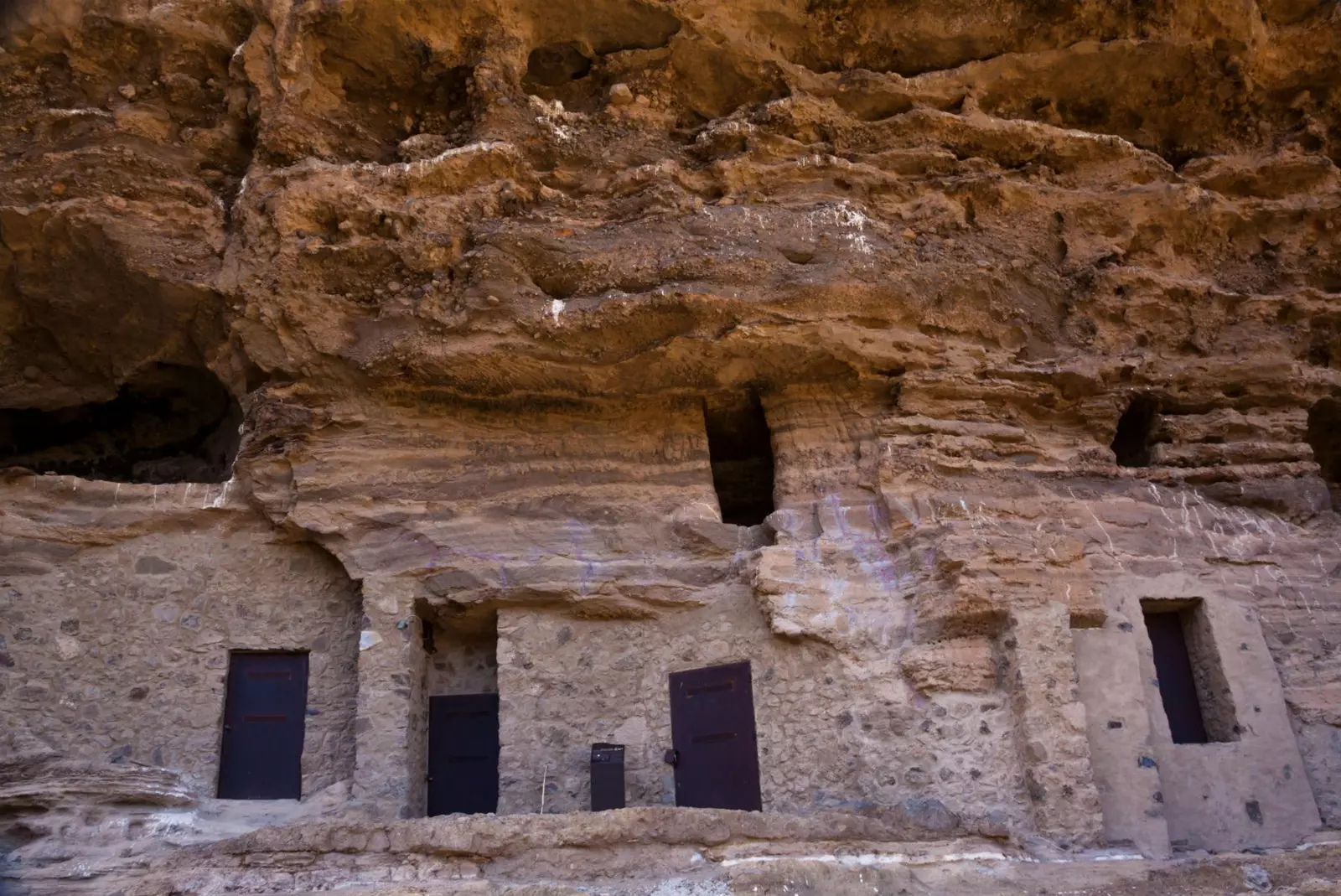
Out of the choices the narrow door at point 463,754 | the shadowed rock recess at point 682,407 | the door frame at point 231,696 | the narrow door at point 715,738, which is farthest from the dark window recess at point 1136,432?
the door frame at point 231,696

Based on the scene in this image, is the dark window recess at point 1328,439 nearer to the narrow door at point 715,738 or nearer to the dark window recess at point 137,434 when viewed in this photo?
the narrow door at point 715,738

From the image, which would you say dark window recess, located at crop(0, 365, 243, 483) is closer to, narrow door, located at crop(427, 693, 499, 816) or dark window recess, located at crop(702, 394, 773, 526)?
narrow door, located at crop(427, 693, 499, 816)

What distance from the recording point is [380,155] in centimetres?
955

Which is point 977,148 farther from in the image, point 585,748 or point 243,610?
point 243,610

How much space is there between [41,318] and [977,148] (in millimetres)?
7687

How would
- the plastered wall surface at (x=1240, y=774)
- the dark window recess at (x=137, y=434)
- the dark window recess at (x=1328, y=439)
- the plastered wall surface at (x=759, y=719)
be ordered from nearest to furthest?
the plastered wall surface at (x=759, y=719) → the plastered wall surface at (x=1240, y=774) → the dark window recess at (x=1328, y=439) → the dark window recess at (x=137, y=434)

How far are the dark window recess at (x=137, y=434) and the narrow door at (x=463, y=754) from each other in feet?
11.0

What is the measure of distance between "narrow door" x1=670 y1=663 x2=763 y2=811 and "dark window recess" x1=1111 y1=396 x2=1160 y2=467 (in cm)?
360

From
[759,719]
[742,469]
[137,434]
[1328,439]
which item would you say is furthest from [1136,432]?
[137,434]

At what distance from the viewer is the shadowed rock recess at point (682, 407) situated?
310 inches

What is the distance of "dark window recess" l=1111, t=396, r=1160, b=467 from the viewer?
946 cm

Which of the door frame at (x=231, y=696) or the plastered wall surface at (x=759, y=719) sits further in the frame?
the door frame at (x=231, y=696)

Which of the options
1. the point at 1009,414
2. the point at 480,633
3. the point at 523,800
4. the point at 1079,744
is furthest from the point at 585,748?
the point at 1009,414

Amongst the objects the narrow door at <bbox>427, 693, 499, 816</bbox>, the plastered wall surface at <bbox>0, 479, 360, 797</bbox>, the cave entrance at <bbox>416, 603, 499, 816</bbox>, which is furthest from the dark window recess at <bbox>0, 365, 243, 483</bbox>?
the narrow door at <bbox>427, 693, 499, 816</bbox>
